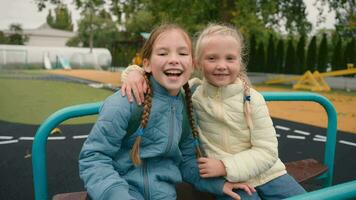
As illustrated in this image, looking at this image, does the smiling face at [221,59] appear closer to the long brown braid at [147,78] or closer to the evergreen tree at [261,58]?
the long brown braid at [147,78]

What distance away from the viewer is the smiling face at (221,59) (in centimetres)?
161

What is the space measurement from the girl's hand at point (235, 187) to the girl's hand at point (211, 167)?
0.05m

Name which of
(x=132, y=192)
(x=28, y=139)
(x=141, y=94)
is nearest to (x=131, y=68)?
(x=141, y=94)

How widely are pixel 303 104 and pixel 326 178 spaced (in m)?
6.52

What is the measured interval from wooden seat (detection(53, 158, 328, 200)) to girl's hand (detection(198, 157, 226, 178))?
148 millimetres

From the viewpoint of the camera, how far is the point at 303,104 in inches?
338

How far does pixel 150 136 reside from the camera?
1407 mm

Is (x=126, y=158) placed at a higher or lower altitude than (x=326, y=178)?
higher

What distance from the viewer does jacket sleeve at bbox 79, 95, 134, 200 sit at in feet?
4.15

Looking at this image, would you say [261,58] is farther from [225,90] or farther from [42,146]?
[42,146]

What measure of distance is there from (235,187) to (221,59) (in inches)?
20.0

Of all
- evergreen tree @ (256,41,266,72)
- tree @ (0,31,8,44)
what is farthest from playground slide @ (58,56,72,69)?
evergreen tree @ (256,41,266,72)

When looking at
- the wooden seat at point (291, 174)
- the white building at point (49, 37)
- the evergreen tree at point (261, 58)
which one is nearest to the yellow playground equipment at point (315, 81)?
the evergreen tree at point (261, 58)

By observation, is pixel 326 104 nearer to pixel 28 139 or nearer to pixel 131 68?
pixel 131 68
